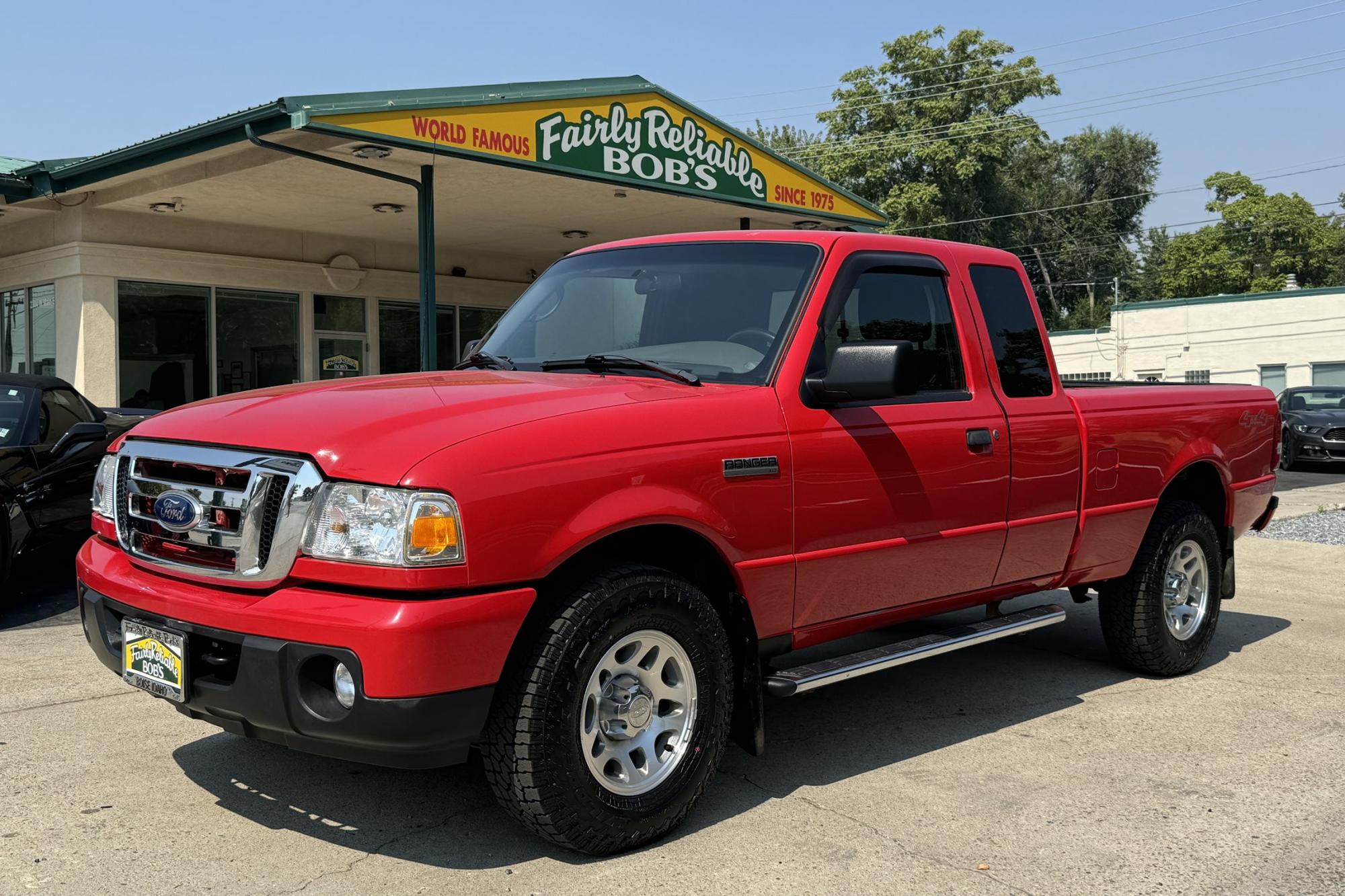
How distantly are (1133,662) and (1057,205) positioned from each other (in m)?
66.8

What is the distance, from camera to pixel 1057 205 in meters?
68.0

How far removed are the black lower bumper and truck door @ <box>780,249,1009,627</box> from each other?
4.72 ft

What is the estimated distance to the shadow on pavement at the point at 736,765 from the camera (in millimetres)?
3865


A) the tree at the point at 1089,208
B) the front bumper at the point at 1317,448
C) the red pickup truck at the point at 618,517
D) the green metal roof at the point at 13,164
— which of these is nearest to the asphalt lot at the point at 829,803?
the red pickup truck at the point at 618,517

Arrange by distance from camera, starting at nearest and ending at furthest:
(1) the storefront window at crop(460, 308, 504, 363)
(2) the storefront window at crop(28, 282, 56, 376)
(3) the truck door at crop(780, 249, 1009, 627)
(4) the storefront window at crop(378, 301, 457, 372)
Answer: (3) the truck door at crop(780, 249, 1009, 627)
(2) the storefront window at crop(28, 282, 56, 376)
(4) the storefront window at crop(378, 301, 457, 372)
(1) the storefront window at crop(460, 308, 504, 363)

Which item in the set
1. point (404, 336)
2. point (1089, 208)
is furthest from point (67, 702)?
point (1089, 208)

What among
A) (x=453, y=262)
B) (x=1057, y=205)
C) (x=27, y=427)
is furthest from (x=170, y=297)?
(x=1057, y=205)

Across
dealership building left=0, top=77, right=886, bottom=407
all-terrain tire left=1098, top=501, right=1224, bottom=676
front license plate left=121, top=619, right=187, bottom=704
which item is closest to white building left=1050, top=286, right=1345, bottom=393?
dealership building left=0, top=77, right=886, bottom=407

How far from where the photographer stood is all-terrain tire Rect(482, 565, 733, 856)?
342 cm

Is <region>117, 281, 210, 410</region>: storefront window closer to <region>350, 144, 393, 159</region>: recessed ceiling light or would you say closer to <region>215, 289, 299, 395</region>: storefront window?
<region>215, 289, 299, 395</region>: storefront window

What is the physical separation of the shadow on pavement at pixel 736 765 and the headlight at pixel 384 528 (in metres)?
1.06

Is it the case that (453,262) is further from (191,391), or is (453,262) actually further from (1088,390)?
(1088,390)

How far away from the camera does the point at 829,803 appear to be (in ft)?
13.8

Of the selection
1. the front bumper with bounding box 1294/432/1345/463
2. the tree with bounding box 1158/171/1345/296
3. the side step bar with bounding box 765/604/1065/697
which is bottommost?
the front bumper with bounding box 1294/432/1345/463
